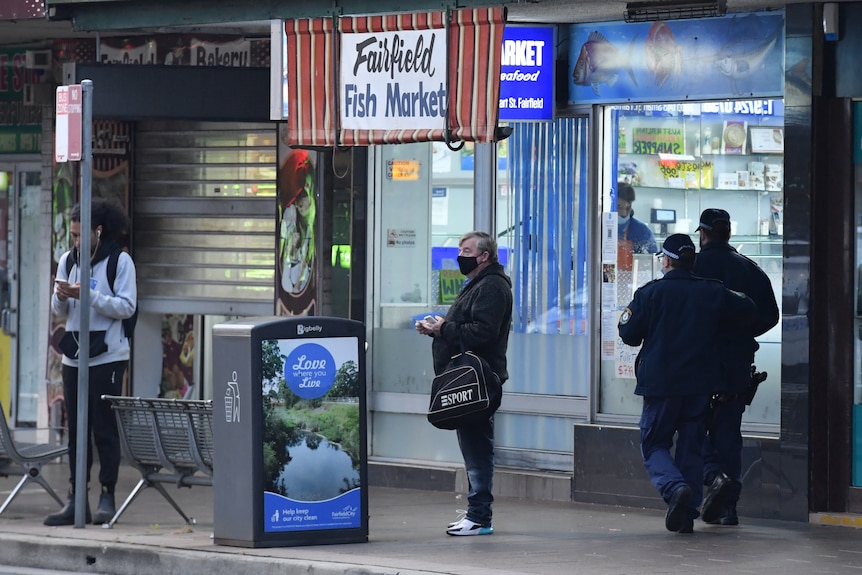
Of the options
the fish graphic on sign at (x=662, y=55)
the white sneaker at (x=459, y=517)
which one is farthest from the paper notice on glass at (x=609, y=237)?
the white sneaker at (x=459, y=517)

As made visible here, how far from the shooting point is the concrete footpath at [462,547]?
865 cm

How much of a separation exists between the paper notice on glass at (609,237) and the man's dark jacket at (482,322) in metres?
2.11

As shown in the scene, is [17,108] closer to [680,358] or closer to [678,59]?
[678,59]

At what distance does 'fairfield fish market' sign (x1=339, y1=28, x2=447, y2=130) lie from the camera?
425 inches

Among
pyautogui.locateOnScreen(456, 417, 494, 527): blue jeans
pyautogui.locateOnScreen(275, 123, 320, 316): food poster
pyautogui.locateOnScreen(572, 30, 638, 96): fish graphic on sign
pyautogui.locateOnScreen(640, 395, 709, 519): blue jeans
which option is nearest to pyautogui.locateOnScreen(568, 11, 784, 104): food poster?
pyautogui.locateOnScreen(572, 30, 638, 96): fish graphic on sign

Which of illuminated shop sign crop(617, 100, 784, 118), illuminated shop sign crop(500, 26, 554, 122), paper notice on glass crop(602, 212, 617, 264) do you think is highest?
illuminated shop sign crop(500, 26, 554, 122)

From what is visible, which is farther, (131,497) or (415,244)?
(415,244)

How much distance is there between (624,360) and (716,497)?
1.81 metres

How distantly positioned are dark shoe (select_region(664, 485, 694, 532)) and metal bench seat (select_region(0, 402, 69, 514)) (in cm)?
385

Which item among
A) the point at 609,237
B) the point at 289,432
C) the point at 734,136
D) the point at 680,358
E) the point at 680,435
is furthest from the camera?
the point at 609,237

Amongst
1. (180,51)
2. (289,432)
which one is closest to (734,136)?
(289,432)

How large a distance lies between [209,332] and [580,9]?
18.0 ft

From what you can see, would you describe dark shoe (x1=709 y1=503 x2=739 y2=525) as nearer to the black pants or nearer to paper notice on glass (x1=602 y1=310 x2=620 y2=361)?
paper notice on glass (x1=602 y1=310 x2=620 y2=361)

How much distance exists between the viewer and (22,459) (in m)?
10.8
